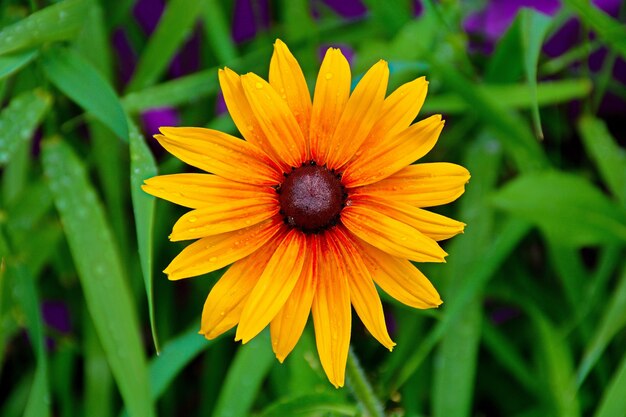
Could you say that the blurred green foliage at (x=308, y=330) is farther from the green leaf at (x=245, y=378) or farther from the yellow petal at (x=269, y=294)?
the yellow petal at (x=269, y=294)

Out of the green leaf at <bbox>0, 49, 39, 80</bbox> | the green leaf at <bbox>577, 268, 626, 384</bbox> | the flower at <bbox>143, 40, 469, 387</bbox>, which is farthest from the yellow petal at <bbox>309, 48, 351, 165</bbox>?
the green leaf at <bbox>577, 268, 626, 384</bbox>

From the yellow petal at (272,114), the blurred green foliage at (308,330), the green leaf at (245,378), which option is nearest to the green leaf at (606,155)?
the blurred green foliage at (308,330)

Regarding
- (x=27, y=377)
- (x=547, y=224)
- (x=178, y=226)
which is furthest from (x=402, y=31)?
(x=27, y=377)

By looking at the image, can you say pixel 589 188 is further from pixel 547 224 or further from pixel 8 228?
pixel 8 228

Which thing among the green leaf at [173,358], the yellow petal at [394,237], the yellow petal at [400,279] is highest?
the yellow petal at [394,237]

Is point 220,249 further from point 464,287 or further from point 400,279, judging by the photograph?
point 464,287
